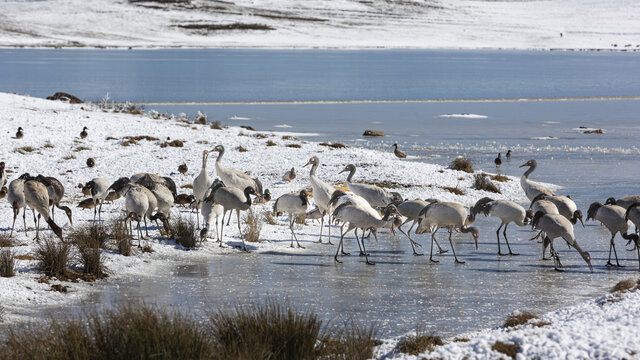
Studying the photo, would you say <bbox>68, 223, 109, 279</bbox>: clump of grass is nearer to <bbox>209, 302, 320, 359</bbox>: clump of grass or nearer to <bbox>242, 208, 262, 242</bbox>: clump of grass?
<bbox>242, 208, 262, 242</bbox>: clump of grass

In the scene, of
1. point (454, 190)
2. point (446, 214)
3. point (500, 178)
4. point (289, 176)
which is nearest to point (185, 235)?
point (446, 214)

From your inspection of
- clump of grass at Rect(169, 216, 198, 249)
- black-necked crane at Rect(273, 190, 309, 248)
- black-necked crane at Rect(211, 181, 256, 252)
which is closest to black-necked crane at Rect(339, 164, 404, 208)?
black-necked crane at Rect(273, 190, 309, 248)

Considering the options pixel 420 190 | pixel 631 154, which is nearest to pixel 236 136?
pixel 420 190

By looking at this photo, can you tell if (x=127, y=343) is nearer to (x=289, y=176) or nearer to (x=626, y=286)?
(x=626, y=286)

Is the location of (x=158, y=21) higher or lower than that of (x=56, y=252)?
higher

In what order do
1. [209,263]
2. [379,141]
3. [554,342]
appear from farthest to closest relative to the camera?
[379,141]
[209,263]
[554,342]

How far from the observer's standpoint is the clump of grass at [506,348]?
7078 mm

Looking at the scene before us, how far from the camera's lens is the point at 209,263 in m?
12.0

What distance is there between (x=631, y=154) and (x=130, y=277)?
19719 mm

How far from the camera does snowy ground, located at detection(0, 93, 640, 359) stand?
24.3 feet

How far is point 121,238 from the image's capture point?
11.9 meters

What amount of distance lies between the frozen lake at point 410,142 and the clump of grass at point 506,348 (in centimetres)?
162

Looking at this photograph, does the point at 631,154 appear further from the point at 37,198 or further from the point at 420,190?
the point at 37,198

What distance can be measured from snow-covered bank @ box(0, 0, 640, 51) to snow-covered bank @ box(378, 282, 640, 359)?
108m
